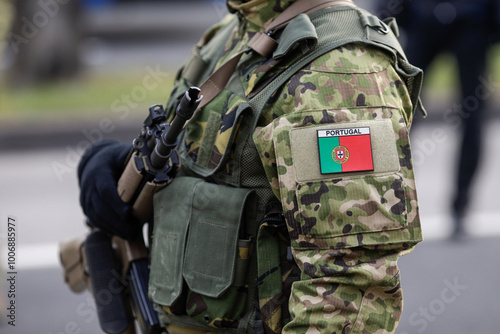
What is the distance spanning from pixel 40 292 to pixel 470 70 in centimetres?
326

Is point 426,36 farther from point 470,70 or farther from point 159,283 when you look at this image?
point 159,283

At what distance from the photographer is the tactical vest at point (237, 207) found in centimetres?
152

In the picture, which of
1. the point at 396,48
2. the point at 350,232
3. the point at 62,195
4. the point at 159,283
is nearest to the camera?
the point at 350,232

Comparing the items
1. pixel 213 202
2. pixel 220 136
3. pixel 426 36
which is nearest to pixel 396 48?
pixel 220 136

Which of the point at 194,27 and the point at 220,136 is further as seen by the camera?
the point at 194,27

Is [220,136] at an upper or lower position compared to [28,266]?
upper

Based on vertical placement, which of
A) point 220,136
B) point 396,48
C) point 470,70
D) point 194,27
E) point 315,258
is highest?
point 396,48

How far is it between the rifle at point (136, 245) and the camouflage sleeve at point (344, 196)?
27 centimetres

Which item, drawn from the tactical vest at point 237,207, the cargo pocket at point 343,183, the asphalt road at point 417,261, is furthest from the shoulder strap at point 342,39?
the asphalt road at point 417,261

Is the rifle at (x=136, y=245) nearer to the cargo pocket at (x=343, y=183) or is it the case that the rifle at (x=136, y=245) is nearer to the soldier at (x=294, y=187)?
the soldier at (x=294, y=187)

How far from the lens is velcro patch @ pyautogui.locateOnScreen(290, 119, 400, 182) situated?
1.41m

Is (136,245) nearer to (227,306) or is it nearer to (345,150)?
(227,306)

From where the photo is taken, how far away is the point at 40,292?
13.8 feet

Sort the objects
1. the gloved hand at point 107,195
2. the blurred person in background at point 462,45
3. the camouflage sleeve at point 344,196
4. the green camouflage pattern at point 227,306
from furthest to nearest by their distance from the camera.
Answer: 1. the blurred person in background at point 462,45
2. the gloved hand at point 107,195
3. the green camouflage pattern at point 227,306
4. the camouflage sleeve at point 344,196
